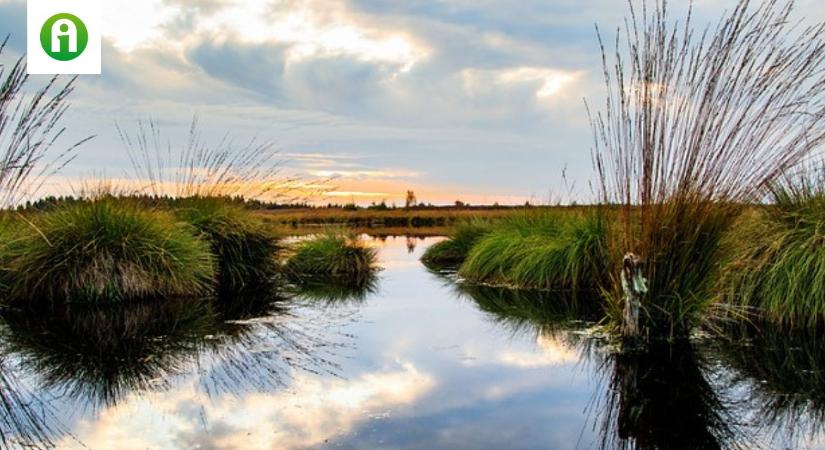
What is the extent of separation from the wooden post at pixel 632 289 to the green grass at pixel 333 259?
6.75m

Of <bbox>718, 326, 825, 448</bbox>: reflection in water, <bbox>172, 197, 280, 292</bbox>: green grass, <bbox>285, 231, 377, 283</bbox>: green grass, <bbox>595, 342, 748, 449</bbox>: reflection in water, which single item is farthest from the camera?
<bbox>285, 231, 377, 283</bbox>: green grass

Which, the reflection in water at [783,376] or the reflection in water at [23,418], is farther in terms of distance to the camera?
the reflection in water at [783,376]

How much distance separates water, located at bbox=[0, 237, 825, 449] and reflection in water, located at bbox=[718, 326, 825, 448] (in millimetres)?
14

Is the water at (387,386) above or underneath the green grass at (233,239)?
underneath

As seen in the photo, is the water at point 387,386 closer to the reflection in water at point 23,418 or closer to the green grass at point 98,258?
the reflection in water at point 23,418

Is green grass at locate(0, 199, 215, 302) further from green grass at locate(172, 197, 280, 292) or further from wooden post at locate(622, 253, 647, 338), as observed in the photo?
wooden post at locate(622, 253, 647, 338)

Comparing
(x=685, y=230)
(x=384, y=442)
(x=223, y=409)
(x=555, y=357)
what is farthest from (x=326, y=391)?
(x=685, y=230)

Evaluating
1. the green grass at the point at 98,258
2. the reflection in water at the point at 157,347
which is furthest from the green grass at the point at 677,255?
the green grass at the point at 98,258

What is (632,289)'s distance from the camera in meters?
4.71

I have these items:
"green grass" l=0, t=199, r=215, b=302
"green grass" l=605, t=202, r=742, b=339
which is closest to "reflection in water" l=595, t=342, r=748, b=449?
"green grass" l=605, t=202, r=742, b=339

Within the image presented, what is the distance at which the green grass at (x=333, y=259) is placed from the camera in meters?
11.4

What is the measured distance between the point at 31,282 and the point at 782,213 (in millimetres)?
7512

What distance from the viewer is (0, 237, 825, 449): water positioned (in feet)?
10.0

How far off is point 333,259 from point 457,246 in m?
3.67
